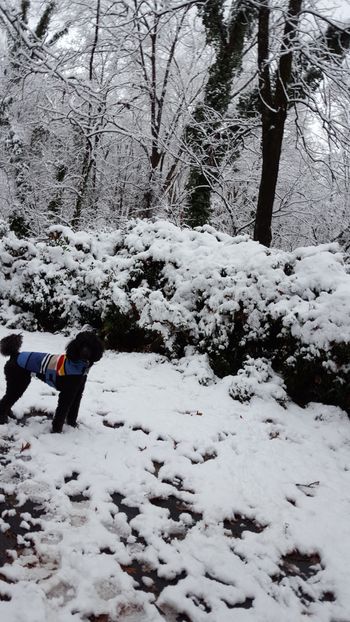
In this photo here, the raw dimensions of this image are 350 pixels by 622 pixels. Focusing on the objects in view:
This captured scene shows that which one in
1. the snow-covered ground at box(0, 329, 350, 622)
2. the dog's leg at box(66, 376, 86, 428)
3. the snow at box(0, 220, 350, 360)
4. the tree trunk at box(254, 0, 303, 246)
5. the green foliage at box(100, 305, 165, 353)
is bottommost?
the snow-covered ground at box(0, 329, 350, 622)

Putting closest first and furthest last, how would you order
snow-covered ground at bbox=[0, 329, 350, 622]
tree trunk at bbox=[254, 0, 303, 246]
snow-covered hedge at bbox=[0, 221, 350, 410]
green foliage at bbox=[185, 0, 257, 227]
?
snow-covered ground at bbox=[0, 329, 350, 622], snow-covered hedge at bbox=[0, 221, 350, 410], tree trunk at bbox=[254, 0, 303, 246], green foliage at bbox=[185, 0, 257, 227]

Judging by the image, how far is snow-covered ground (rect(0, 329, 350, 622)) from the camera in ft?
7.79

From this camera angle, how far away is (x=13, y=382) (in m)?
3.93

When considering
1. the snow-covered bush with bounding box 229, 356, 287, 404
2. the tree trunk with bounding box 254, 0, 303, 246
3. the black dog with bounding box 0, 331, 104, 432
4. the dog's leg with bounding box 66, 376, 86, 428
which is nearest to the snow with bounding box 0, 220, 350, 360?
the snow-covered bush with bounding box 229, 356, 287, 404

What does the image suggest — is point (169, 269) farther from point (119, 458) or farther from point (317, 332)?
point (119, 458)

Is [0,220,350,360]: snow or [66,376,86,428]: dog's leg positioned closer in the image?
[66,376,86,428]: dog's leg

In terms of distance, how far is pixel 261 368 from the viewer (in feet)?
18.2

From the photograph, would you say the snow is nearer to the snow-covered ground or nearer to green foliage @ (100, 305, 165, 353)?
green foliage @ (100, 305, 165, 353)

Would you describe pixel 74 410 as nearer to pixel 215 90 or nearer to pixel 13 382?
pixel 13 382

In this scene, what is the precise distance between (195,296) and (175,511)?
372 centimetres

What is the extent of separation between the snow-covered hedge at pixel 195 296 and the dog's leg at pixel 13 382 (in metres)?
2.76

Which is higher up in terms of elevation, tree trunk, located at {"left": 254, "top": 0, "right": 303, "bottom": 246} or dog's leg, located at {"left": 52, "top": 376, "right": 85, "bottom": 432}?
tree trunk, located at {"left": 254, "top": 0, "right": 303, "bottom": 246}

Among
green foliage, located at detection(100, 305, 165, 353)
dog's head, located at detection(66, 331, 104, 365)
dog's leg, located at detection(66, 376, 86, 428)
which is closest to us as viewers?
dog's head, located at detection(66, 331, 104, 365)

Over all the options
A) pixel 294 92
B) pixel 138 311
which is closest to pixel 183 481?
pixel 138 311
